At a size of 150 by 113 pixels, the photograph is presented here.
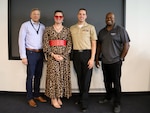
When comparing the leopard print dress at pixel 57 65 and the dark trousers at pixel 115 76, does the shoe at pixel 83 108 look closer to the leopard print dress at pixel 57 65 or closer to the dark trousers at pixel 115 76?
the leopard print dress at pixel 57 65

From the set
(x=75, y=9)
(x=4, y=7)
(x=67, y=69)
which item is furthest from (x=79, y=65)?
(x=4, y=7)

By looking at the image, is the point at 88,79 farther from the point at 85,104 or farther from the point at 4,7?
the point at 4,7

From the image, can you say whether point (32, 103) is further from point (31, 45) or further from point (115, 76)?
point (115, 76)

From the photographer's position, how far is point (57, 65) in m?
2.67

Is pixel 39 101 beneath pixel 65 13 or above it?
beneath

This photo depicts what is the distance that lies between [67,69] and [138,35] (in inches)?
59.3

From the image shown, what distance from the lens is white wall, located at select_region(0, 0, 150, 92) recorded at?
318 centimetres

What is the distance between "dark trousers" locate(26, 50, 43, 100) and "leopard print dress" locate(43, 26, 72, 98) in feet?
0.73

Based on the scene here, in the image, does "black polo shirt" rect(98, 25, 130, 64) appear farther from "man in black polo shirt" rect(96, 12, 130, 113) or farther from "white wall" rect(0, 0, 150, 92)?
"white wall" rect(0, 0, 150, 92)

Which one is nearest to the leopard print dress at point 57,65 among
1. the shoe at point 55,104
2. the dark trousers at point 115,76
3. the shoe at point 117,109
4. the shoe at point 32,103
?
the shoe at point 55,104

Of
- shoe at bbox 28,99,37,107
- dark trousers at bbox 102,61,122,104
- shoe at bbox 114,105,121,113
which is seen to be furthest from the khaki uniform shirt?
shoe at bbox 28,99,37,107

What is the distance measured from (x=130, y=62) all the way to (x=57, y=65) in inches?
56.8

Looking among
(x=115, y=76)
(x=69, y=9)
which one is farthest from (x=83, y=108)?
(x=69, y=9)

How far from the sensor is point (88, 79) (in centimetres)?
270
